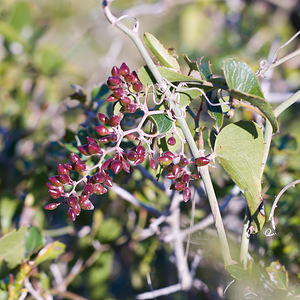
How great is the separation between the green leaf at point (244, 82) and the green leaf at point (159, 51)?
88 millimetres

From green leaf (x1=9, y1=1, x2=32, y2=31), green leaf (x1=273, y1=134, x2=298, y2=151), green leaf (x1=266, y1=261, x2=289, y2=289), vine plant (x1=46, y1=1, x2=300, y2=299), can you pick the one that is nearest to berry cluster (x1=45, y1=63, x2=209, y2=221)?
vine plant (x1=46, y1=1, x2=300, y2=299)

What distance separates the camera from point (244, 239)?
613 mm

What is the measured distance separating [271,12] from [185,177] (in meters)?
2.14

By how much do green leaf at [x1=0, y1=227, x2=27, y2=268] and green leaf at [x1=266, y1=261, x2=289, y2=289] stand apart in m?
0.53

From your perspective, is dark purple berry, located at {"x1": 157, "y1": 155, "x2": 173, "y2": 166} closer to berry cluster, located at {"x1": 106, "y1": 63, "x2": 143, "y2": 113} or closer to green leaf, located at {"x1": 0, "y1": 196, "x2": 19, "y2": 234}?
berry cluster, located at {"x1": 106, "y1": 63, "x2": 143, "y2": 113}

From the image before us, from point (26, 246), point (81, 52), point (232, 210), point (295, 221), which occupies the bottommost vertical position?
point (295, 221)

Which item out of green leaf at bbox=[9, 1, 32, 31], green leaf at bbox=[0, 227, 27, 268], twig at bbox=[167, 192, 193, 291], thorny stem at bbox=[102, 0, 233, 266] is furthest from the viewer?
green leaf at bbox=[9, 1, 32, 31]

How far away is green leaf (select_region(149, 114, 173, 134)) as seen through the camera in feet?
1.87

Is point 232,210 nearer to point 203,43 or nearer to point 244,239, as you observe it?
point 244,239

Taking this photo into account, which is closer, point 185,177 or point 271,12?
point 185,177

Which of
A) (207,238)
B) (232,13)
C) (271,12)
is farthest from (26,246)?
(271,12)

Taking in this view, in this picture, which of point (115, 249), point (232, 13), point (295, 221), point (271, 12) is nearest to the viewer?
point (295, 221)

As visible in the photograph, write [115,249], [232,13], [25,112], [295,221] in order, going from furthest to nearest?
[232,13] → [25,112] → [115,249] → [295,221]

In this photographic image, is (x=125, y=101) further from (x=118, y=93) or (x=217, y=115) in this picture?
(x=217, y=115)
